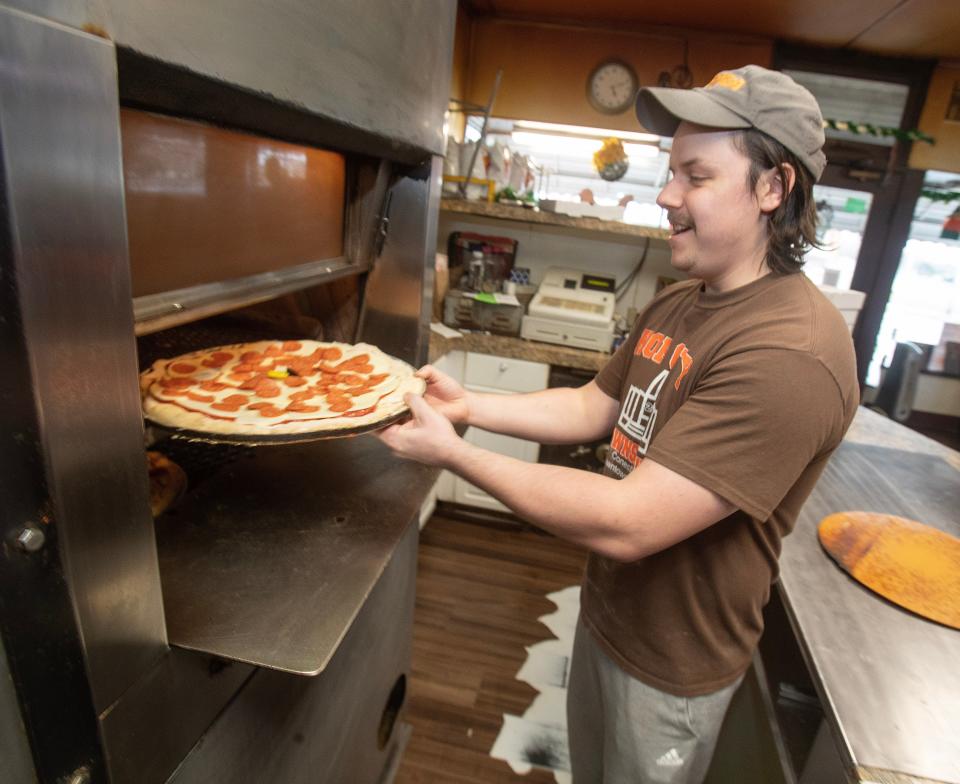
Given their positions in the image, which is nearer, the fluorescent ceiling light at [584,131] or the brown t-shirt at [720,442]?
the brown t-shirt at [720,442]

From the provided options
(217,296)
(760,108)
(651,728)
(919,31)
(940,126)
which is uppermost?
(919,31)

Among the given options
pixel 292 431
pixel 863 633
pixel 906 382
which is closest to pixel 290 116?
pixel 292 431

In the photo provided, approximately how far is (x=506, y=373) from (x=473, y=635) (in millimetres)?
1281

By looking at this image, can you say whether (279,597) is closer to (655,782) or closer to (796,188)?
(655,782)

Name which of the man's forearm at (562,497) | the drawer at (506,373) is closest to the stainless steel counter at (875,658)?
the man's forearm at (562,497)

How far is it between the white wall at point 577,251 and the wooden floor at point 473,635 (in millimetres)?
1531

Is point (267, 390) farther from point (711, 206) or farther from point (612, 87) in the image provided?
point (612, 87)

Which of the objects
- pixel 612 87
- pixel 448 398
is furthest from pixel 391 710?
pixel 612 87

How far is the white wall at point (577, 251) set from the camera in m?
3.58

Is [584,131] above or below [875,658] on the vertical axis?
above

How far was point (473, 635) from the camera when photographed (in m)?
2.43

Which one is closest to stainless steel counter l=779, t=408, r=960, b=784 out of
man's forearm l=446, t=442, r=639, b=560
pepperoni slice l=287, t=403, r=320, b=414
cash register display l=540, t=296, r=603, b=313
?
man's forearm l=446, t=442, r=639, b=560

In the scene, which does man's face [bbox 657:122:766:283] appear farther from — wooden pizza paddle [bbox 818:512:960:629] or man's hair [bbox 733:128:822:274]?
wooden pizza paddle [bbox 818:512:960:629]

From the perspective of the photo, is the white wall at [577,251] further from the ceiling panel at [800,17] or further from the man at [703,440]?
the man at [703,440]
